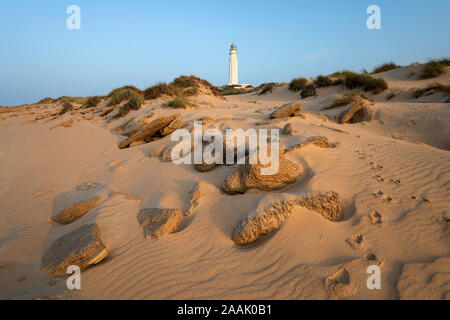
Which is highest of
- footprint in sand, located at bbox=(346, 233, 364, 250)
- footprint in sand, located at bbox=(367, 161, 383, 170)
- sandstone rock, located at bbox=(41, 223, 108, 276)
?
footprint in sand, located at bbox=(367, 161, 383, 170)

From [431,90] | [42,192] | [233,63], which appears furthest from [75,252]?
[233,63]

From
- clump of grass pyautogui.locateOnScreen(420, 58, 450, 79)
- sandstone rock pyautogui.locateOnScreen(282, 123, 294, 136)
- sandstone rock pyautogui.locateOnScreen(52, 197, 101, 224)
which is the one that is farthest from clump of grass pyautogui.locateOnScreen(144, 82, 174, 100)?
clump of grass pyautogui.locateOnScreen(420, 58, 450, 79)

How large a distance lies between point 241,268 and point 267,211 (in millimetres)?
667

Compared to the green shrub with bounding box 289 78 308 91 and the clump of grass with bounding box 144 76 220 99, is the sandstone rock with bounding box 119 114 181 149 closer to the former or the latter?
the clump of grass with bounding box 144 76 220 99

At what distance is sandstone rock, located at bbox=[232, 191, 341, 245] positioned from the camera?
234cm

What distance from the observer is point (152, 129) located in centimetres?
617

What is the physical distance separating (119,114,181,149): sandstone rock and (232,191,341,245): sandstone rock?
14.7ft

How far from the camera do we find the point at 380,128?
6633mm

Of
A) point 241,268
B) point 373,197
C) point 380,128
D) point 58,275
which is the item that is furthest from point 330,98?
point 58,275

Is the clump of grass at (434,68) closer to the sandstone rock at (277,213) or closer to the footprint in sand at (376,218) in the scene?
the footprint in sand at (376,218)

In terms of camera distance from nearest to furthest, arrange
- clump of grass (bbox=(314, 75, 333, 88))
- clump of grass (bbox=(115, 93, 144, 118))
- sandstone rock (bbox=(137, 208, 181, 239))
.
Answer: sandstone rock (bbox=(137, 208, 181, 239)), clump of grass (bbox=(115, 93, 144, 118)), clump of grass (bbox=(314, 75, 333, 88))

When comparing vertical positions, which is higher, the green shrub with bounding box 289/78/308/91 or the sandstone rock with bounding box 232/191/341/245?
the green shrub with bounding box 289/78/308/91

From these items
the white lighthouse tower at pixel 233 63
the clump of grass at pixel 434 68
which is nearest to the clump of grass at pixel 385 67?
the clump of grass at pixel 434 68

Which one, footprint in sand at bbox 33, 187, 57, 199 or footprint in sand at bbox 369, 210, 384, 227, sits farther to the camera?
footprint in sand at bbox 33, 187, 57, 199
